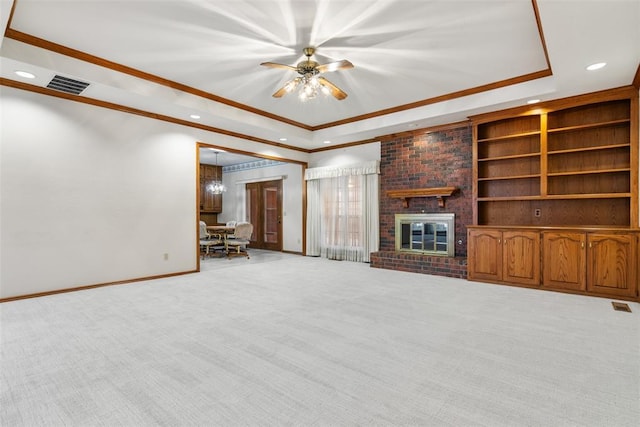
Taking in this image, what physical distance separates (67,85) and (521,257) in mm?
6600

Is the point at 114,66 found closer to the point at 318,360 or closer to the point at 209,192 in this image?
the point at 318,360

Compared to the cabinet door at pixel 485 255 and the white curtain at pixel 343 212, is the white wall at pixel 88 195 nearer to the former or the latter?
the white curtain at pixel 343 212

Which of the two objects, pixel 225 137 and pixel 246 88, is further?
pixel 225 137

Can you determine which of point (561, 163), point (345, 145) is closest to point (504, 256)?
point (561, 163)

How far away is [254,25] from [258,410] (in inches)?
131

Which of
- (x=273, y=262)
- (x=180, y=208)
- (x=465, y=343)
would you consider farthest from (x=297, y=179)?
(x=465, y=343)

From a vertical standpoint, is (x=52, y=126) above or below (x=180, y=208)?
above

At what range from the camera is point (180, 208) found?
5.70 m

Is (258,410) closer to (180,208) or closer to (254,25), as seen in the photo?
(254,25)

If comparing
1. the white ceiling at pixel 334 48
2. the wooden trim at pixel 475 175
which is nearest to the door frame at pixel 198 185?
the white ceiling at pixel 334 48

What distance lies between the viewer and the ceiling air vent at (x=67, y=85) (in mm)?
3886

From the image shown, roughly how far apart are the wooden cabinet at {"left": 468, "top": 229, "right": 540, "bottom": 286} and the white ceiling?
1.99 m

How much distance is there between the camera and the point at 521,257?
4.71 m

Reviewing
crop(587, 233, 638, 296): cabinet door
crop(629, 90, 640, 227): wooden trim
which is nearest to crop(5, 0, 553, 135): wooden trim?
crop(629, 90, 640, 227): wooden trim
